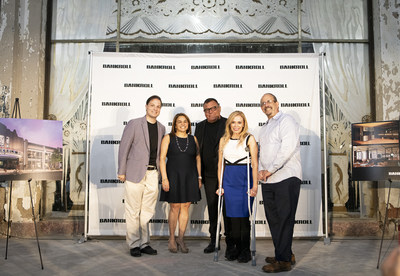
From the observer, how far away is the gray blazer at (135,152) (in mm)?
4293

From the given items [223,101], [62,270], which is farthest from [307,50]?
[62,270]

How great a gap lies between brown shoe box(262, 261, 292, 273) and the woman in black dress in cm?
117

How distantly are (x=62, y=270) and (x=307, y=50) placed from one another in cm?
449

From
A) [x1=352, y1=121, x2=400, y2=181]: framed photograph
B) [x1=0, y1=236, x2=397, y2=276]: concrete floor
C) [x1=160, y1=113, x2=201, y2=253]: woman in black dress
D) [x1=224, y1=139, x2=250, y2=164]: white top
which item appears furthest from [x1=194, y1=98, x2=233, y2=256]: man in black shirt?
[x1=352, y1=121, x2=400, y2=181]: framed photograph

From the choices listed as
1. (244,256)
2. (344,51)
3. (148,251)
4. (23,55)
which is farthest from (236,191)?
(23,55)

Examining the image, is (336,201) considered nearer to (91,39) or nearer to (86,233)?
(86,233)

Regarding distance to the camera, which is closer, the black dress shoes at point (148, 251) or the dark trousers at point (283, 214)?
the dark trousers at point (283, 214)

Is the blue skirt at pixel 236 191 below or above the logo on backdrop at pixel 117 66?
below

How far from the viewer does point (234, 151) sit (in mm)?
3967

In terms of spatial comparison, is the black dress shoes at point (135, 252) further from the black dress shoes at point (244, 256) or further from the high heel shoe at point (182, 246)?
the black dress shoes at point (244, 256)

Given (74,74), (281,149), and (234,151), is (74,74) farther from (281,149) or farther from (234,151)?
(281,149)

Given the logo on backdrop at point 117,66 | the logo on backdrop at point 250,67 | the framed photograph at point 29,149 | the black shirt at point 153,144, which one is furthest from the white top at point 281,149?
the logo on backdrop at point 117,66

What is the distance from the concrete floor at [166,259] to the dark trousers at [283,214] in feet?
0.73

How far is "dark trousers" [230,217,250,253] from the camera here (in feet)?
12.8
